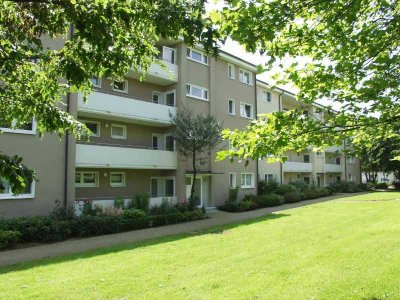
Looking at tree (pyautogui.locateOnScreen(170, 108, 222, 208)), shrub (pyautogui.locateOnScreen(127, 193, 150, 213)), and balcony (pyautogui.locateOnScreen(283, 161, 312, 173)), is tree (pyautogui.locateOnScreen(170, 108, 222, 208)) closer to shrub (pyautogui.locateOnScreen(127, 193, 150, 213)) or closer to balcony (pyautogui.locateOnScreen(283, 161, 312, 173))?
shrub (pyautogui.locateOnScreen(127, 193, 150, 213))

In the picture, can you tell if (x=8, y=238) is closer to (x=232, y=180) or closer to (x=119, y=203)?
(x=119, y=203)

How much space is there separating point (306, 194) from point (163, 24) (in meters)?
35.6

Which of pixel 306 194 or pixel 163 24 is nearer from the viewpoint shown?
pixel 163 24

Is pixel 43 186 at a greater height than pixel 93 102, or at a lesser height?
lesser

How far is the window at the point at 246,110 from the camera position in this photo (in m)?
32.8

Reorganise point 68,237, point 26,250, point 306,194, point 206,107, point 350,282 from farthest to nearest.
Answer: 1. point 306,194
2. point 206,107
3. point 68,237
4. point 26,250
5. point 350,282

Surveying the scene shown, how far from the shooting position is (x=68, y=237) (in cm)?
1622

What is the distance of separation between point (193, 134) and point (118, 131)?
4.66 meters

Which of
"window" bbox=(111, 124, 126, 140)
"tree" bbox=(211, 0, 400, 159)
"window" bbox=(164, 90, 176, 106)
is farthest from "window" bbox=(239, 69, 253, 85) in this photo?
"tree" bbox=(211, 0, 400, 159)

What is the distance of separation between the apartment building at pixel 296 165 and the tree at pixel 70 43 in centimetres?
2313

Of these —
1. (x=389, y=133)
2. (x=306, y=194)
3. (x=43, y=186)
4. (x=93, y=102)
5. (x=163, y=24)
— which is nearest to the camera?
(x=163, y=24)

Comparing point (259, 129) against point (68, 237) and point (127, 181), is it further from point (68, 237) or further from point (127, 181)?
point (127, 181)

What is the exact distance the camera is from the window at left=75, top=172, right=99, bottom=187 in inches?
853

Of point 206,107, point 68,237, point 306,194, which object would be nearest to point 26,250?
point 68,237
